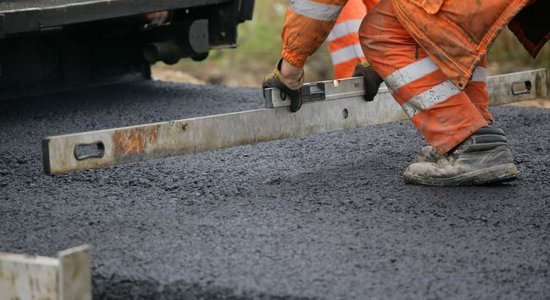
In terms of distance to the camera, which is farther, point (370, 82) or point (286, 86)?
point (370, 82)

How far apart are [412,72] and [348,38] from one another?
4.47 ft

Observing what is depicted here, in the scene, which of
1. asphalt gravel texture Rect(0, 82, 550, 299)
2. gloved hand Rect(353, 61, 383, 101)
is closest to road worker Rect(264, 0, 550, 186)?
asphalt gravel texture Rect(0, 82, 550, 299)

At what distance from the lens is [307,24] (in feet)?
11.8

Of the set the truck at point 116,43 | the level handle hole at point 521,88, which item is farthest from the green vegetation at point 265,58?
the level handle hole at point 521,88

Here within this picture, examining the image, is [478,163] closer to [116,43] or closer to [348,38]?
[348,38]

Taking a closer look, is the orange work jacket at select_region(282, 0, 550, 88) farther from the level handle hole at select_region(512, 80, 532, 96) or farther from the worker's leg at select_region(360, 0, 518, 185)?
the level handle hole at select_region(512, 80, 532, 96)

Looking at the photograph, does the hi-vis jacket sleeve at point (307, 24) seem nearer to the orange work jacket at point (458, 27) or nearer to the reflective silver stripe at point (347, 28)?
the orange work jacket at point (458, 27)

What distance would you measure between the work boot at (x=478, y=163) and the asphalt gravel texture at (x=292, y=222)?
0.06 metres

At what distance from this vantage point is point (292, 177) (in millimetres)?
3891

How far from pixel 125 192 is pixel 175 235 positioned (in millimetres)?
650

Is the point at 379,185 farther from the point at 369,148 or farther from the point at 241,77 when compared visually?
the point at 241,77

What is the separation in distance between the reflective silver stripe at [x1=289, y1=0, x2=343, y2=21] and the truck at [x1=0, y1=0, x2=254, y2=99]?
5.19 feet

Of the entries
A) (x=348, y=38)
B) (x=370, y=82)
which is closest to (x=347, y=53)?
(x=348, y=38)

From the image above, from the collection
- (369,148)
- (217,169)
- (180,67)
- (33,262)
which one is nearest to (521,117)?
(369,148)
